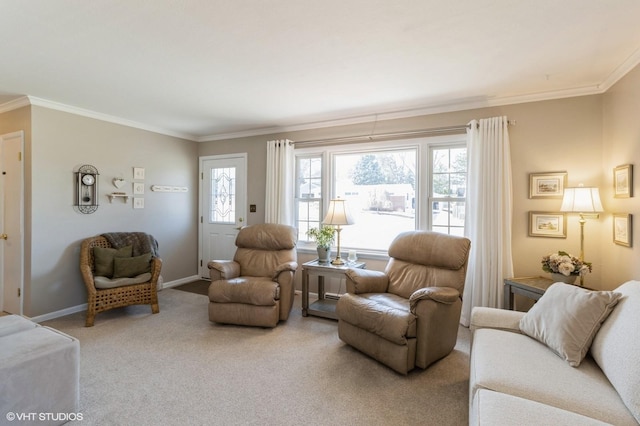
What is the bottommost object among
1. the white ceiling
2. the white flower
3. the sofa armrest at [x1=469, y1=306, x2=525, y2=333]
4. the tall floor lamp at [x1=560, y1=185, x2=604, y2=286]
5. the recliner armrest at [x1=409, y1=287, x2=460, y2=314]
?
the sofa armrest at [x1=469, y1=306, x2=525, y2=333]

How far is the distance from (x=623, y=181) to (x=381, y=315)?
2.28 meters

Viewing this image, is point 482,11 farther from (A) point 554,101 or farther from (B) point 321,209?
(B) point 321,209

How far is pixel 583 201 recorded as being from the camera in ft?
8.95

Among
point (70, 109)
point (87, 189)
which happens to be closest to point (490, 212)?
point (87, 189)

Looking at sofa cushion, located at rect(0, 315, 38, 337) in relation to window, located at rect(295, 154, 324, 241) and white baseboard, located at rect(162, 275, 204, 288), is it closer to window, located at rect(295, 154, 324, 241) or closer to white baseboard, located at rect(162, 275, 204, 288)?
white baseboard, located at rect(162, 275, 204, 288)

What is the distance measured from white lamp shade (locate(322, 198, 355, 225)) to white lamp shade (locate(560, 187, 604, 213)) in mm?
2057

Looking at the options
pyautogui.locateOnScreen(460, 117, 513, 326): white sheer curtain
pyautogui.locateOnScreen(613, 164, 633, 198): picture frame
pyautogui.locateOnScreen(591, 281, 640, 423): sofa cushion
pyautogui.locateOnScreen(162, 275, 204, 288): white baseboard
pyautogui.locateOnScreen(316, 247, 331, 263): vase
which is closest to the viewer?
pyautogui.locateOnScreen(591, 281, 640, 423): sofa cushion

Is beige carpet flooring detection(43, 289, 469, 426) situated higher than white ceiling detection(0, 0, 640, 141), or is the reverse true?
white ceiling detection(0, 0, 640, 141)

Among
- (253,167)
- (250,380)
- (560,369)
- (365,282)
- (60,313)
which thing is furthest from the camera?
(253,167)

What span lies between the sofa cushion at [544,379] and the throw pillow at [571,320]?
0.19ft

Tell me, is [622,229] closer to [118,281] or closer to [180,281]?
[118,281]

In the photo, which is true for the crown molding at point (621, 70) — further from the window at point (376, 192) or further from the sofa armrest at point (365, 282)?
the sofa armrest at point (365, 282)

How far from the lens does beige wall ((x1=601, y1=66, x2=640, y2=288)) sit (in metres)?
2.40

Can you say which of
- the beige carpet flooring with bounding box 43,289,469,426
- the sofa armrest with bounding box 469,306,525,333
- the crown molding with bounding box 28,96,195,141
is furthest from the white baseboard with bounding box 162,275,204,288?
the sofa armrest with bounding box 469,306,525,333
